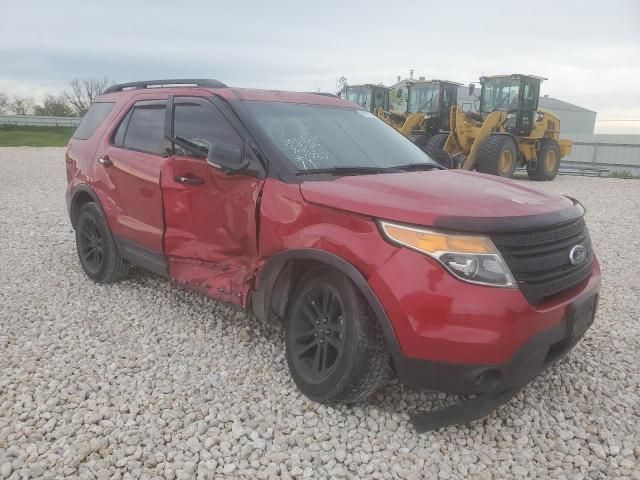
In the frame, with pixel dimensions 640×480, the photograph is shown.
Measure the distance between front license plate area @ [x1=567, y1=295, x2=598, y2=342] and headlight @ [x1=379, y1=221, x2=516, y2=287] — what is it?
48 cm

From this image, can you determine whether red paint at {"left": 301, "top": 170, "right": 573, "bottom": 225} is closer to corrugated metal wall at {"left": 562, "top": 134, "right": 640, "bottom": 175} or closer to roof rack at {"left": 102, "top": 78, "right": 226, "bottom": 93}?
roof rack at {"left": 102, "top": 78, "right": 226, "bottom": 93}

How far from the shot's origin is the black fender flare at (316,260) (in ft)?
8.22

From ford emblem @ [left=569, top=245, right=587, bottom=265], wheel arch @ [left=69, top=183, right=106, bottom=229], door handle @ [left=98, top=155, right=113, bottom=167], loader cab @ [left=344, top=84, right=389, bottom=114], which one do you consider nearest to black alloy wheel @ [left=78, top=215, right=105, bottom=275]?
wheel arch @ [left=69, top=183, right=106, bottom=229]

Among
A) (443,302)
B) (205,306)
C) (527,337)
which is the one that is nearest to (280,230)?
(443,302)

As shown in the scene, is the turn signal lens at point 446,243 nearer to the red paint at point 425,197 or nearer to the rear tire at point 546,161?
the red paint at point 425,197

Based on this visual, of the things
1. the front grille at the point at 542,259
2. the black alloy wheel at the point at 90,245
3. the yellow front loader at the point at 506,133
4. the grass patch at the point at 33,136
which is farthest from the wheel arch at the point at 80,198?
the grass patch at the point at 33,136

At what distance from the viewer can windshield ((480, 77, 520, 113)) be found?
1452cm

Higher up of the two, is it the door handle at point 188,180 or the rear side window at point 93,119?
the rear side window at point 93,119

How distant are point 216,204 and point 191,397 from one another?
1214 millimetres

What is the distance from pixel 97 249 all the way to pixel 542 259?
394cm

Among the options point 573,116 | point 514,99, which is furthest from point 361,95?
point 573,116

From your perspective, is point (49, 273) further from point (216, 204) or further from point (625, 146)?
point (625, 146)

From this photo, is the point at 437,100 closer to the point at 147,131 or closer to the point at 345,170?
the point at 147,131

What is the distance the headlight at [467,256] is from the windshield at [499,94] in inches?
532
